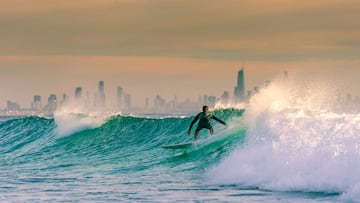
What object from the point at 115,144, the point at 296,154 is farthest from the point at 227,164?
the point at 115,144

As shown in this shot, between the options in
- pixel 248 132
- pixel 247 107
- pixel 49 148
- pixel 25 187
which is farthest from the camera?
pixel 49 148

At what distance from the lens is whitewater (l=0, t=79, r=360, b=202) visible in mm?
16172

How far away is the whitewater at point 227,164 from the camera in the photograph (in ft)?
53.1

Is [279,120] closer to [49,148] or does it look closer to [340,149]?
[340,149]

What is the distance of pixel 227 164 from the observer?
19.9 metres

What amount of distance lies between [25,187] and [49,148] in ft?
48.2

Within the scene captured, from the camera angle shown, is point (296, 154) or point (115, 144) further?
point (115, 144)

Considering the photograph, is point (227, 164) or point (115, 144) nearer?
point (227, 164)

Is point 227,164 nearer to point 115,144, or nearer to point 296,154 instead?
point 296,154

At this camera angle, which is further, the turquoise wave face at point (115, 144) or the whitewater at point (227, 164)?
the turquoise wave face at point (115, 144)

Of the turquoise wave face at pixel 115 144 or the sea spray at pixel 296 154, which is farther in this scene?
the turquoise wave face at pixel 115 144

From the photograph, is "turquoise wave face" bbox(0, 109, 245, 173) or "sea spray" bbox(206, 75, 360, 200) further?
"turquoise wave face" bbox(0, 109, 245, 173)

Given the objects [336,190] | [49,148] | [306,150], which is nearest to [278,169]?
[306,150]

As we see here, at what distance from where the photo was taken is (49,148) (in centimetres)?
3281
